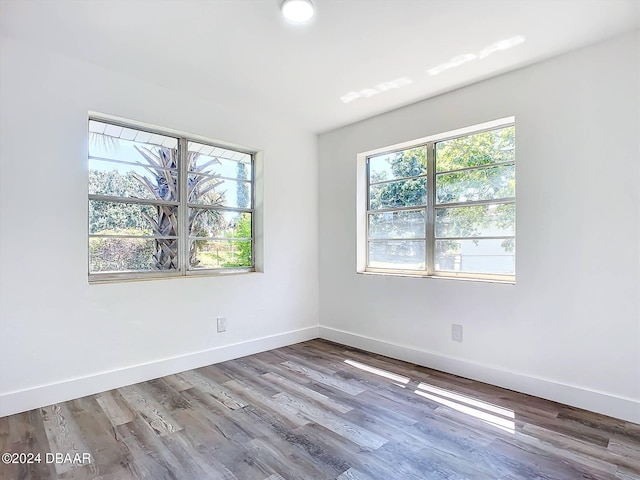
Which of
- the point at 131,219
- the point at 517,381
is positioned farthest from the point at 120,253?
the point at 517,381

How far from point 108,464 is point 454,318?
2659 mm

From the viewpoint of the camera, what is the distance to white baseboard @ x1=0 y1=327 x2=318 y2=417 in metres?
2.37

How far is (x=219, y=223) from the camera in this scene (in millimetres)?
3562

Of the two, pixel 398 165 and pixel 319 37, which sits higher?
pixel 319 37

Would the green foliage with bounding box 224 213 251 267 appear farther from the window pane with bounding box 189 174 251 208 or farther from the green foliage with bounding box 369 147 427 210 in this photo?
the green foliage with bounding box 369 147 427 210

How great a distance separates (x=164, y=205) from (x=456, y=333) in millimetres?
2854

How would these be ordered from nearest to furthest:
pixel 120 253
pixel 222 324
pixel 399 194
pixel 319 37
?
pixel 319 37 → pixel 120 253 → pixel 222 324 → pixel 399 194

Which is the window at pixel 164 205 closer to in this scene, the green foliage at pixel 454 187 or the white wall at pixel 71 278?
the white wall at pixel 71 278

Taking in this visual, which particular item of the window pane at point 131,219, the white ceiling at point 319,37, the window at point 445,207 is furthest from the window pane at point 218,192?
the window at point 445,207

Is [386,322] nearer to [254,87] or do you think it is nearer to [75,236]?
[254,87]

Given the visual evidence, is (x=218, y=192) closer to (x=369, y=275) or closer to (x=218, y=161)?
(x=218, y=161)

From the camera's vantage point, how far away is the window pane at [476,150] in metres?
2.91

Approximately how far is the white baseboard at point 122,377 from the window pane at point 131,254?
82 cm

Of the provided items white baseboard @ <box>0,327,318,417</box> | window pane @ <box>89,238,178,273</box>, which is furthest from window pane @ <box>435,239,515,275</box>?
window pane @ <box>89,238,178,273</box>
